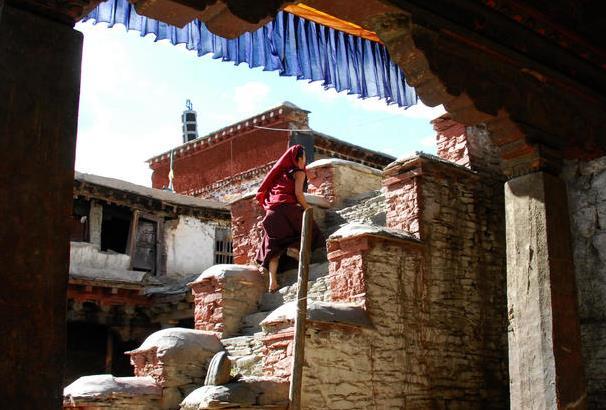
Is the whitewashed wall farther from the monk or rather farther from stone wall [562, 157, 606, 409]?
stone wall [562, 157, 606, 409]

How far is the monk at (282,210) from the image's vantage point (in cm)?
907

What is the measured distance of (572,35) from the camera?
13.9ft

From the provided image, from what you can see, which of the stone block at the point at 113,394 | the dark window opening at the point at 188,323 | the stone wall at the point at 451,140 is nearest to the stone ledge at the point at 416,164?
the stone wall at the point at 451,140

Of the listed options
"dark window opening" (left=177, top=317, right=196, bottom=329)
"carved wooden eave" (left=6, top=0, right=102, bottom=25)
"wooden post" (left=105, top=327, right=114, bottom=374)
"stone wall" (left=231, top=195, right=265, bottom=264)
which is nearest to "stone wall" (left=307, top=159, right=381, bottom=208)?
"stone wall" (left=231, top=195, right=265, bottom=264)

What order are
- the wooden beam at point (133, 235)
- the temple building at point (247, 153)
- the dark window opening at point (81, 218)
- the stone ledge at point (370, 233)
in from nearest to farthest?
the stone ledge at point (370, 233) < the dark window opening at point (81, 218) < the wooden beam at point (133, 235) < the temple building at point (247, 153)

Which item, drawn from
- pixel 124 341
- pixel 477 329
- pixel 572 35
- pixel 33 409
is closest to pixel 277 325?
pixel 477 329

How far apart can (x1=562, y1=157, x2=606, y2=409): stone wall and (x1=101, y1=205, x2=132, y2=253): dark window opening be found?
12.0 meters

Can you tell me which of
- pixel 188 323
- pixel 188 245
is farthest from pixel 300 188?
pixel 188 245

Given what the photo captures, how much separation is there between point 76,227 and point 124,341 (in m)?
2.74

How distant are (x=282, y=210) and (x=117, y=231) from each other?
9.39 meters

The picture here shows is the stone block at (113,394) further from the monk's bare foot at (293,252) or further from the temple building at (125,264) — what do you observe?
the temple building at (125,264)

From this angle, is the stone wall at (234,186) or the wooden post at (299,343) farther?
the stone wall at (234,186)

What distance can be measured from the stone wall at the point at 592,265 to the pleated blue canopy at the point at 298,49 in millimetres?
2723

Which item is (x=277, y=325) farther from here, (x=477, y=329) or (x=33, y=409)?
(x=33, y=409)
